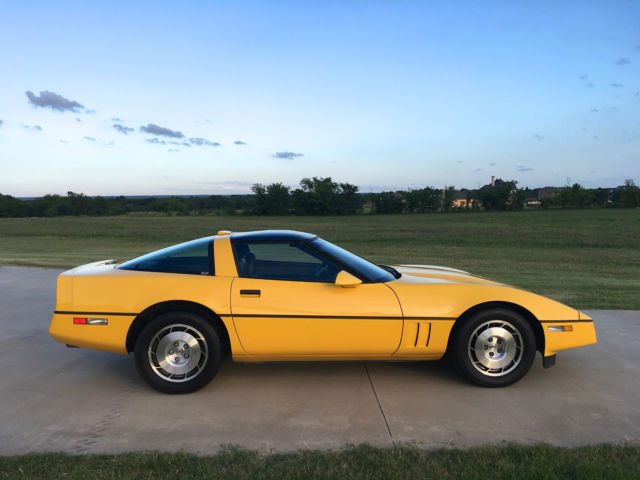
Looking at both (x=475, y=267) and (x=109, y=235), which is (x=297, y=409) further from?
(x=109, y=235)

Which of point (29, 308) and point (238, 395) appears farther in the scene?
point (29, 308)

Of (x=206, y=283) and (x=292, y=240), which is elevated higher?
(x=292, y=240)

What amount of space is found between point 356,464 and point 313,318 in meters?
1.25

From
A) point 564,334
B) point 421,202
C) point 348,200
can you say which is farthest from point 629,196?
point 564,334

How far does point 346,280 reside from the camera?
12.0 feet

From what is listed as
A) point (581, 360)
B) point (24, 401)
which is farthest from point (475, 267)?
point (24, 401)

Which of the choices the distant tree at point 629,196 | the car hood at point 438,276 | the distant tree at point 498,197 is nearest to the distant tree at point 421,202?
the distant tree at point 498,197

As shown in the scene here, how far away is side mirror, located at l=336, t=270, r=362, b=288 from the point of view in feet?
12.0

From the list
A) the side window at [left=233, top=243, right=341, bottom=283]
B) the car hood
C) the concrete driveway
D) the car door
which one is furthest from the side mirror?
the concrete driveway

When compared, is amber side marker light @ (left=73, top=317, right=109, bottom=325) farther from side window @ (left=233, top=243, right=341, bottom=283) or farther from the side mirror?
the side mirror

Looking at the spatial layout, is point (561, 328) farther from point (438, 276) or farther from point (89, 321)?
point (89, 321)

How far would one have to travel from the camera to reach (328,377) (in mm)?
4141

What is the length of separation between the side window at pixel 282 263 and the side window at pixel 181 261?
0.27 m

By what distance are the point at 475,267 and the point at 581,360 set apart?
8.50 meters
